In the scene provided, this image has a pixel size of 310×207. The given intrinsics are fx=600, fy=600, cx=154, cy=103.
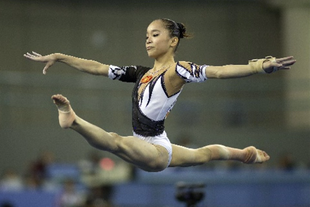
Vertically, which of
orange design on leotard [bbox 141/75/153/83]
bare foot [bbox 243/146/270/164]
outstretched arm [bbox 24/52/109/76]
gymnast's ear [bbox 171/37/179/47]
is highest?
gymnast's ear [bbox 171/37/179/47]

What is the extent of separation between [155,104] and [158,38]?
0.58 metres

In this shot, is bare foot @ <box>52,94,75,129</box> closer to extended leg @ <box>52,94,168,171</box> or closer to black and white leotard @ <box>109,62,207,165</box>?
extended leg @ <box>52,94,168,171</box>

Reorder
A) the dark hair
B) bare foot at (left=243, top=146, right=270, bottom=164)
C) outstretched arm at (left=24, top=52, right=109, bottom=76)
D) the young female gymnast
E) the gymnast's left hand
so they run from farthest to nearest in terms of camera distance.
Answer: bare foot at (left=243, top=146, right=270, bottom=164)
outstretched arm at (left=24, top=52, right=109, bottom=76)
the dark hair
the young female gymnast
the gymnast's left hand

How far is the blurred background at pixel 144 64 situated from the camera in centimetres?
1361

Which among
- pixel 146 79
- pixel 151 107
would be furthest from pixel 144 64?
pixel 151 107

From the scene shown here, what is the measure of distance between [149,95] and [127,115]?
34.5 feet

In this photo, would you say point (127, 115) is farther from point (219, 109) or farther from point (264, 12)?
point (264, 12)

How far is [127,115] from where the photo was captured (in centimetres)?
1568

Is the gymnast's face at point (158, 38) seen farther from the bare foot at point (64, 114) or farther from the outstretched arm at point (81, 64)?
the bare foot at point (64, 114)

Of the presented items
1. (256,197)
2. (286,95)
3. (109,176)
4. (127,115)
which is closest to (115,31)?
(127,115)

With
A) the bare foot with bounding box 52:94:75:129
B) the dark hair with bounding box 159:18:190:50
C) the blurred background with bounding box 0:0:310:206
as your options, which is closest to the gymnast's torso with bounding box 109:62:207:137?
the dark hair with bounding box 159:18:190:50

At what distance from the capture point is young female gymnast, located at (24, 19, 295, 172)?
4727 mm

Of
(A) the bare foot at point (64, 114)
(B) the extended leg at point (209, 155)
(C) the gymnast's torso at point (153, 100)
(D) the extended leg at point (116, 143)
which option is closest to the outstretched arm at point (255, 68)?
(C) the gymnast's torso at point (153, 100)

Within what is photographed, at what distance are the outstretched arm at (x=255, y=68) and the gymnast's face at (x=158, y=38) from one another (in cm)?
71
